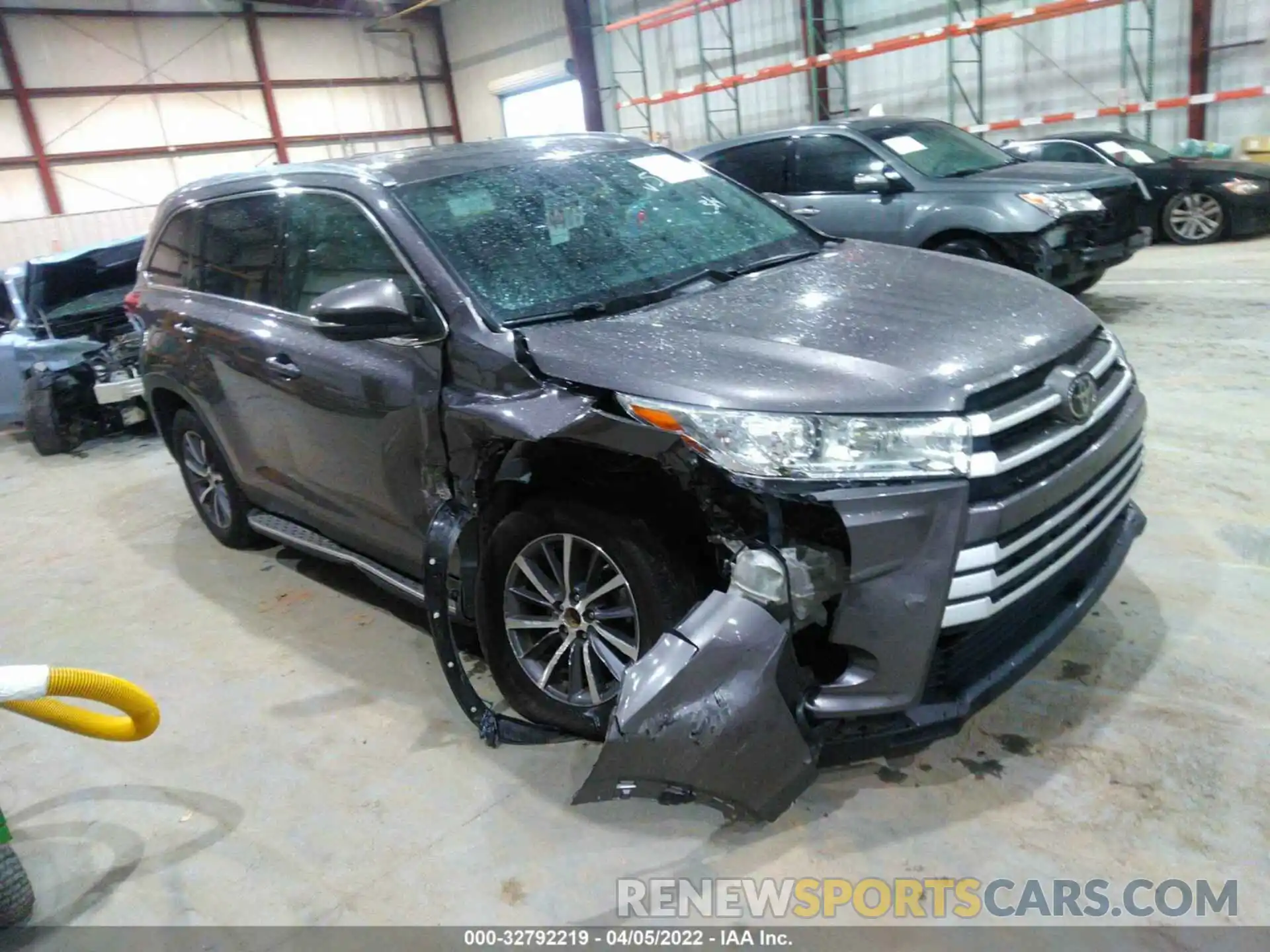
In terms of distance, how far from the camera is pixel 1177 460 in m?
4.28

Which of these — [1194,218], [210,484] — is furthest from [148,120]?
[1194,218]

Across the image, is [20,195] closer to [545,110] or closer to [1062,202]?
[545,110]

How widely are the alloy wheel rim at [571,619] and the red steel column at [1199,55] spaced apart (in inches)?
472

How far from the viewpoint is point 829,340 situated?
7.92ft

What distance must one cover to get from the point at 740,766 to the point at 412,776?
1.12 meters

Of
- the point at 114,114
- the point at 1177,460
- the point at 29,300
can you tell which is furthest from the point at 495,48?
the point at 1177,460

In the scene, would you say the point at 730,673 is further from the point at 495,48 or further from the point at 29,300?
the point at 495,48

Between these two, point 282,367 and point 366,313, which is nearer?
point 366,313

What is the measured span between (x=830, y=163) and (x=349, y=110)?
16898 mm

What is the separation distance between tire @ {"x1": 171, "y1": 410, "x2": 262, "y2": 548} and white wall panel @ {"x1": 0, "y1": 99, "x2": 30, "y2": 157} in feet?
50.6

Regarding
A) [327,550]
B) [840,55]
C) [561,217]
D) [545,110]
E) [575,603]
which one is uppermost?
[545,110]

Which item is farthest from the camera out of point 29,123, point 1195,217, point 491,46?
point 491,46

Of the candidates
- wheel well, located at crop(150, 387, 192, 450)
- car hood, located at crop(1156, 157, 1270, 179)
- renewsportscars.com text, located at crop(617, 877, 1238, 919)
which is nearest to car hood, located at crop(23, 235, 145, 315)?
wheel well, located at crop(150, 387, 192, 450)

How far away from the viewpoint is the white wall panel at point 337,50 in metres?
20.0
